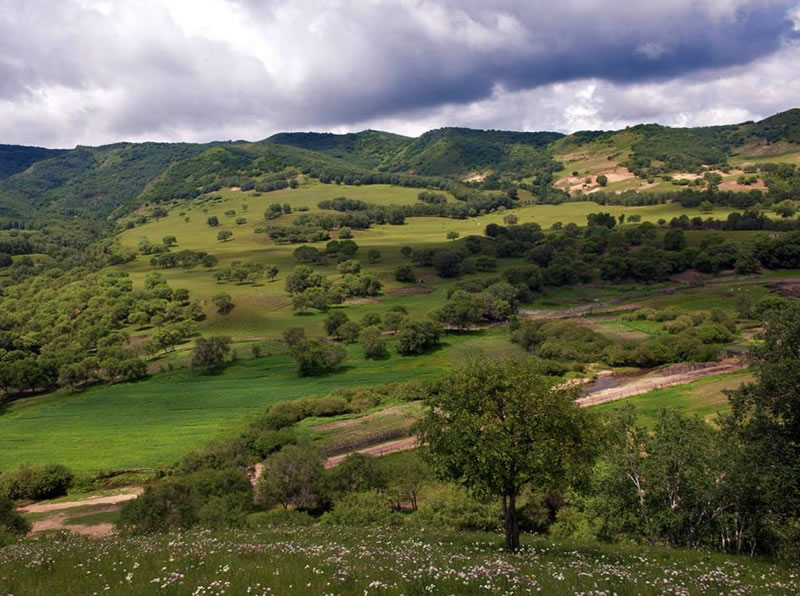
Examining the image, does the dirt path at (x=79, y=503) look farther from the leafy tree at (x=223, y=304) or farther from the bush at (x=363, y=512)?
the leafy tree at (x=223, y=304)

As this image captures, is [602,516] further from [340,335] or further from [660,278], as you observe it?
[660,278]

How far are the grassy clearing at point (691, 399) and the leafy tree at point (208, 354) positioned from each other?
256ft

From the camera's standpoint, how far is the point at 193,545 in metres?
16.3

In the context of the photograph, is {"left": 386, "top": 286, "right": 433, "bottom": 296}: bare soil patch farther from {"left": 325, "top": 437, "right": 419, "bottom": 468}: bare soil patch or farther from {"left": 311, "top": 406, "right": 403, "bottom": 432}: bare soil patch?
{"left": 325, "top": 437, "right": 419, "bottom": 468}: bare soil patch

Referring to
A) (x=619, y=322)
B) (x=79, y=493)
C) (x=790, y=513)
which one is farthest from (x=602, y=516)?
(x=619, y=322)

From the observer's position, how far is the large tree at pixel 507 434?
19.3 meters

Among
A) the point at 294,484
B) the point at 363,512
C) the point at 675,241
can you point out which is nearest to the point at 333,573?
the point at 363,512

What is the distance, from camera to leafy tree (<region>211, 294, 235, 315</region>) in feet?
461

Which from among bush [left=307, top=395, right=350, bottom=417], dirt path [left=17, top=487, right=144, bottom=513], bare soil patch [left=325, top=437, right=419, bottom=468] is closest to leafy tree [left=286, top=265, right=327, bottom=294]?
bush [left=307, top=395, right=350, bottom=417]

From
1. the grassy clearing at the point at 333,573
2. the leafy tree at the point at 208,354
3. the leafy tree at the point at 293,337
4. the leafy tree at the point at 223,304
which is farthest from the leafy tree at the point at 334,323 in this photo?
the grassy clearing at the point at 333,573

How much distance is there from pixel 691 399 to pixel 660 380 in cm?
1500

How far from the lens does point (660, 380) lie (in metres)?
83.3

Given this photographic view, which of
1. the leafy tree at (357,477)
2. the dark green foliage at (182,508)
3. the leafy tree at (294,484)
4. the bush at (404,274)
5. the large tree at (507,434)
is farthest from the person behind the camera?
the bush at (404,274)

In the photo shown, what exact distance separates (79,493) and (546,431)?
65.9 meters
